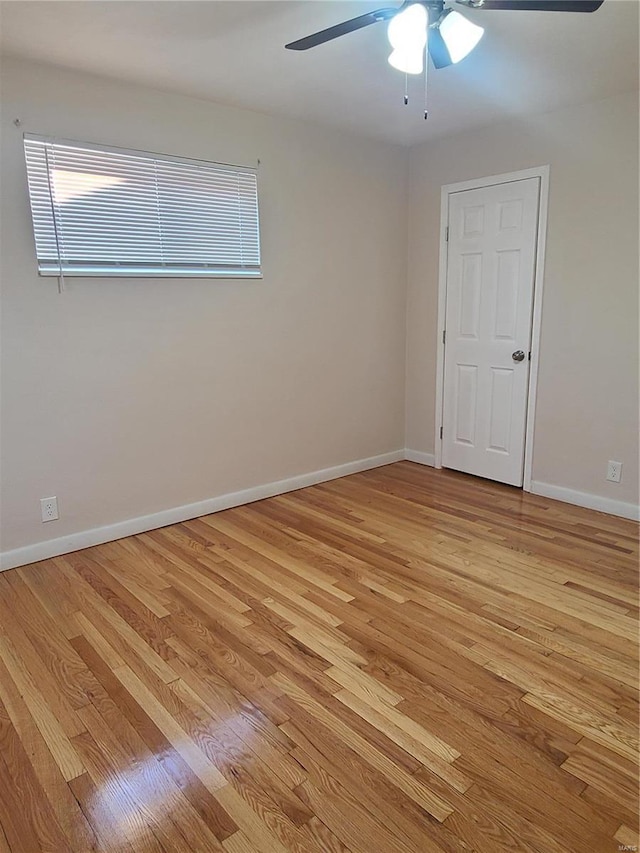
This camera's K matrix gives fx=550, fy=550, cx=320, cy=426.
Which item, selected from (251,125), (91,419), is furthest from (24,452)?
(251,125)

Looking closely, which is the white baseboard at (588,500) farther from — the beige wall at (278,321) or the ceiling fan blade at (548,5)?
the ceiling fan blade at (548,5)

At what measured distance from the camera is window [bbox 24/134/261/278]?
278cm

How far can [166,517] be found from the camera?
3.43 meters

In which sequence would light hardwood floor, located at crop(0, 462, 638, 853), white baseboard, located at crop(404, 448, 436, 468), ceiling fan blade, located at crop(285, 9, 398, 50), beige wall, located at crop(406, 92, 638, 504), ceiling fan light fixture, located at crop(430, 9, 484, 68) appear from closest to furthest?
light hardwood floor, located at crop(0, 462, 638, 853), ceiling fan blade, located at crop(285, 9, 398, 50), ceiling fan light fixture, located at crop(430, 9, 484, 68), beige wall, located at crop(406, 92, 638, 504), white baseboard, located at crop(404, 448, 436, 468)

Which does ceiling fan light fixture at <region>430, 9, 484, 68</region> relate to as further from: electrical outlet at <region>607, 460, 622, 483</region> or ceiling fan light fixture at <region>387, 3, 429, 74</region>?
electrical outlet at <region>607, 460, 622, 483</region>

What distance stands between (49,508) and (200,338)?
4.28 feet

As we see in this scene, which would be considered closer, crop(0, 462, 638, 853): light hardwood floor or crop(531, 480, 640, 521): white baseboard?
crop(0, 462, 638, 853): light hardwood floor

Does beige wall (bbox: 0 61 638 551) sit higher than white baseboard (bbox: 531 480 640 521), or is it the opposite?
beige wall (bbox: 0 61 638 551)

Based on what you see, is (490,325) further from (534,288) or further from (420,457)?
(420,457)

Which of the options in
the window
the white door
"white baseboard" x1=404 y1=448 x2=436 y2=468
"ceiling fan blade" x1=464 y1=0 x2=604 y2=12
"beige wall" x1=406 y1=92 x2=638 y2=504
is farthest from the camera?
"white baseboard" x1=404 y1=448 x2=436 y2=468

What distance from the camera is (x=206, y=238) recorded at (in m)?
3.36

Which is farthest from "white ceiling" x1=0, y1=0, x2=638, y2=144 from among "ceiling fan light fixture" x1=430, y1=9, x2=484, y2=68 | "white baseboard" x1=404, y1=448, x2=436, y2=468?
"white baseboard" x1=404, y1=448, x2=436, y2=468

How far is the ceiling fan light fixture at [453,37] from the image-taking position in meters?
2.01

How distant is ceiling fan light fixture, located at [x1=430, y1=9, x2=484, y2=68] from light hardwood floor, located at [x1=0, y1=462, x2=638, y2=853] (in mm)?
2294
